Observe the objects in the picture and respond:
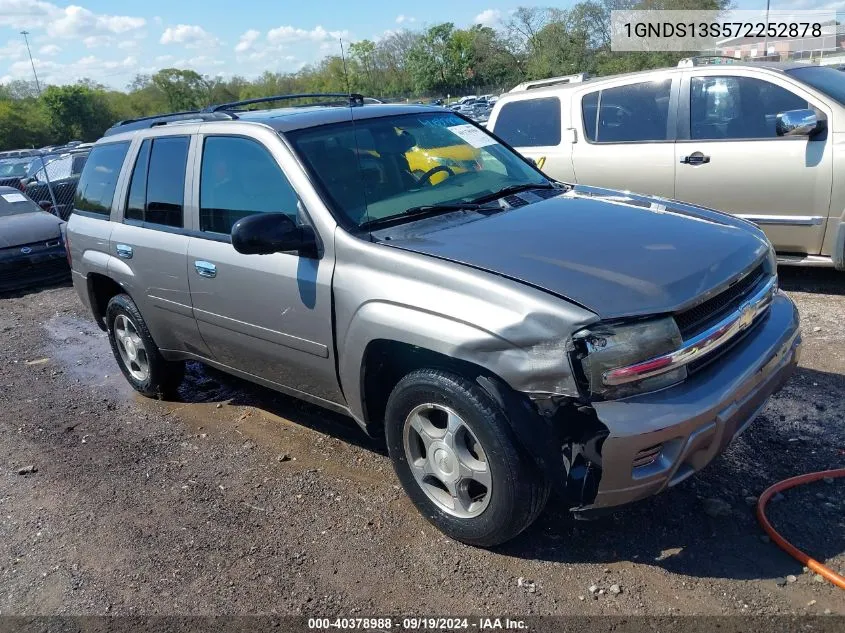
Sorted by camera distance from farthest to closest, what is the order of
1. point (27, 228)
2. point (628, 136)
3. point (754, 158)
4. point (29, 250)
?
point (27, 228) < point (29, 250) < point (628, 136) < point (754, 158)

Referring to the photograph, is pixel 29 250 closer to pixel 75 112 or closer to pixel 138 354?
pixel 138 354

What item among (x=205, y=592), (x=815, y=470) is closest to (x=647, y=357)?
(x=815, y=470)

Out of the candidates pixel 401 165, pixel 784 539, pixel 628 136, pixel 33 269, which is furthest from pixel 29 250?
pixel 784 539

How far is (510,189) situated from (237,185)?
149 cm

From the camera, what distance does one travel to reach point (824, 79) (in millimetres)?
6340

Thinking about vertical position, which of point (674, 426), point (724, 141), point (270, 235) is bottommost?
point (674, 426)

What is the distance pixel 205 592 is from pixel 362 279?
1491 mm

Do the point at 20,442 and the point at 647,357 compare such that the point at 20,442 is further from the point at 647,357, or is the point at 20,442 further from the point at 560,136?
the point at 560,136

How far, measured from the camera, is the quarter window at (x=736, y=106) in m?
6.19

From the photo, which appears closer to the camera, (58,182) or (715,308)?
(715,308)

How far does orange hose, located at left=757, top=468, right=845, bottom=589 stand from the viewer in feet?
9.16

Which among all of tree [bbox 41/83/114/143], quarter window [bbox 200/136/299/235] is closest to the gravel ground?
quarter window [bbox 200/136/299/235]

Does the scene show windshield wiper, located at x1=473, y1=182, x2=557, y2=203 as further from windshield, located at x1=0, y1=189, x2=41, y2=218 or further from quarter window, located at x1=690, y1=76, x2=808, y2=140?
windshield, located at x1=0, y1=189, x2=41, y2=218

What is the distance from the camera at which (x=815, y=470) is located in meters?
3.53
